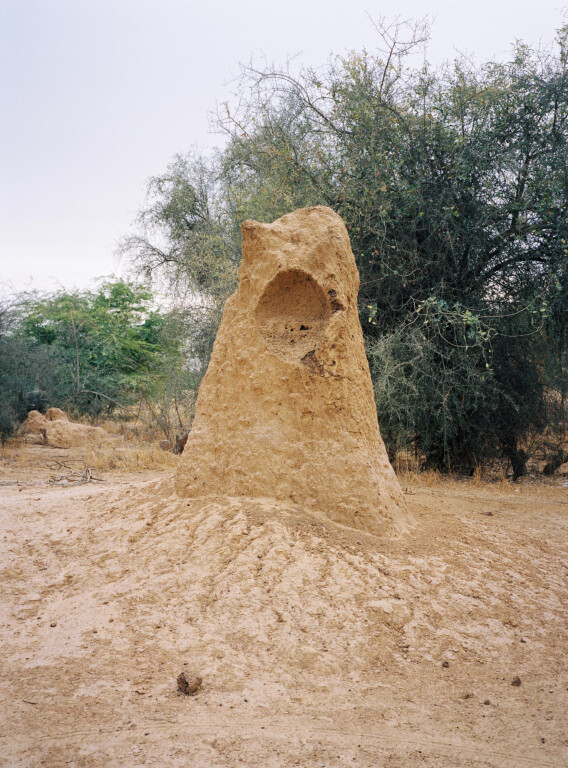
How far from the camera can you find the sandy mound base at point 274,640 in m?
2.14

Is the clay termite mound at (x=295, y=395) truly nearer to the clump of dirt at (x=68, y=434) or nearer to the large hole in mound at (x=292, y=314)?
the large hole in mound at (x=292, y=314)

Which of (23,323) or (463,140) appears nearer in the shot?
(463,140)

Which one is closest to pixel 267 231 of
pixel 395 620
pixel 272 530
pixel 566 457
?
pixel 272 530

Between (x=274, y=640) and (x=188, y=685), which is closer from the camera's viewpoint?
(x=188, y=685)

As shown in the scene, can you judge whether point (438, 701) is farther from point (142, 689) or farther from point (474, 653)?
point (142, 689)

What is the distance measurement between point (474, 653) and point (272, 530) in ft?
4.01

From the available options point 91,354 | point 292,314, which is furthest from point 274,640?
point 91,354

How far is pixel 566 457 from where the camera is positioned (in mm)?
7934

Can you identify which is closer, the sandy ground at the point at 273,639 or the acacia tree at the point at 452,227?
the sandy ground at the point at 273,639

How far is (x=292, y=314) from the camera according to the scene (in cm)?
414

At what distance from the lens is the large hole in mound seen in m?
4.00

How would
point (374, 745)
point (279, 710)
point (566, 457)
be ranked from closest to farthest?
point (374, 745)
point (279, 710)
point (566, 457)

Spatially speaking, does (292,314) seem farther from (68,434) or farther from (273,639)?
(68,434)

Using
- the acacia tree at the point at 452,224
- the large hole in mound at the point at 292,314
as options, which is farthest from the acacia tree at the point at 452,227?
the large hole in mound at the point at 292,314
